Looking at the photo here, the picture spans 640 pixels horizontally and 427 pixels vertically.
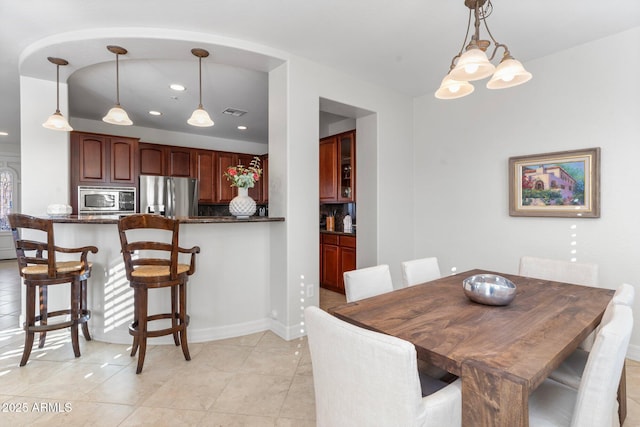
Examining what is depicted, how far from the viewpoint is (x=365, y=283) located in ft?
6.32

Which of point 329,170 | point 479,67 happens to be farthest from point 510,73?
point 329,170

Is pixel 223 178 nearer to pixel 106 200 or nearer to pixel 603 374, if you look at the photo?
pixel 106 200

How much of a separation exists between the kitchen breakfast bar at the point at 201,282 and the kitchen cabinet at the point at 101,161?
1.91 m

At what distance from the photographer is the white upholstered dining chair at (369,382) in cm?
92

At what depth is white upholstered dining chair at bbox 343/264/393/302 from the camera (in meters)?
1.85

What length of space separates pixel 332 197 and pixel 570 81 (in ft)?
9.32

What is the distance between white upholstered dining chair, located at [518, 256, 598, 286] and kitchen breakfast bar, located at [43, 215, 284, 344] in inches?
82.2

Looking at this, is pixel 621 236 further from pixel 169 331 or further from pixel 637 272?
pixel 169 331

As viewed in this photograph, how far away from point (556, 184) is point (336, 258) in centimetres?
266

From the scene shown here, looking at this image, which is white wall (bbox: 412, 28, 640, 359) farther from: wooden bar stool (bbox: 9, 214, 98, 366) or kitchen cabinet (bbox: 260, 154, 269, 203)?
wooden bar stool (bbox: 9, 214, 98, 366)

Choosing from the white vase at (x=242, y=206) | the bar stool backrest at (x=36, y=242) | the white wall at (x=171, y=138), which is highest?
the white wall at (x=171, y=138)

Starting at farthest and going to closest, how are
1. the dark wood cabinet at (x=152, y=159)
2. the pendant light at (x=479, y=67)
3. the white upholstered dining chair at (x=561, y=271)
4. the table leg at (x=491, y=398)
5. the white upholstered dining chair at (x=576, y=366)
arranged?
the dark wood cabinet at (x=152, y=159), the white upholstered dining chair at (x=561, y=271), the pendant light at (x=479, y=67), the white upholstered dining chair at (x=576, y=366), the table leg at (x=491, y=398)

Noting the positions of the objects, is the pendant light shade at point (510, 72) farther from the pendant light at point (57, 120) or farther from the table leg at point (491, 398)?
the pendant light at point (57, 120)

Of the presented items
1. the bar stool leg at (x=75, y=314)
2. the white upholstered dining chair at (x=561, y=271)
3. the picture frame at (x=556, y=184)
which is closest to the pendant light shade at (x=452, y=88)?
the white upholstered dining chair at (x=561, y=271)
